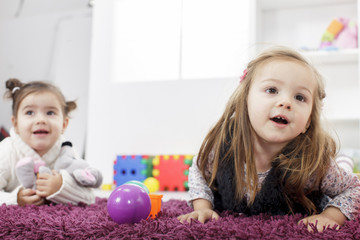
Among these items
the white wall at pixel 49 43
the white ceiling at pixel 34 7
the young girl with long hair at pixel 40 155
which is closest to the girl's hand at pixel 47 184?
the young girl with long hair at pixel 40 155

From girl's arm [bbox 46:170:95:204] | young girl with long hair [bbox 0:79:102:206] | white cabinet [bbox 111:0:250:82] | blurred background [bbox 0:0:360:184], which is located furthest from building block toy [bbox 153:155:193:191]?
girl's arm [bbox 46:170:95:204]

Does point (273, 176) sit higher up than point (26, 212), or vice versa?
point (273, 176)

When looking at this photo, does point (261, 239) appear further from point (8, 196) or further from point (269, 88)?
point (8, 196)

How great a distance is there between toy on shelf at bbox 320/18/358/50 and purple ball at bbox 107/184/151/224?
1.86 metres

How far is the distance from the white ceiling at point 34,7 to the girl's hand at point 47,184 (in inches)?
82.2

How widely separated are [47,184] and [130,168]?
1.32 metres

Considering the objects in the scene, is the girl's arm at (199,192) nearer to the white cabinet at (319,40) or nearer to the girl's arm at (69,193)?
the girl's arm at (69,193)

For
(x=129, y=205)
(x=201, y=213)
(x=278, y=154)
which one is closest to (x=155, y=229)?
(x=129, y=205)

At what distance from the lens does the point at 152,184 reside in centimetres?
246

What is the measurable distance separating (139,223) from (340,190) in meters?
0.49

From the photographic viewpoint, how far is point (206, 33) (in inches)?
108

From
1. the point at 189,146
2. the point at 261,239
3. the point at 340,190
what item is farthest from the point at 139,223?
the point at 189,146

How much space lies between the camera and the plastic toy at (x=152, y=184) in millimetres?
2450

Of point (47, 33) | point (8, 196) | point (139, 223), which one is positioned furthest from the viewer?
point (47, 33)
